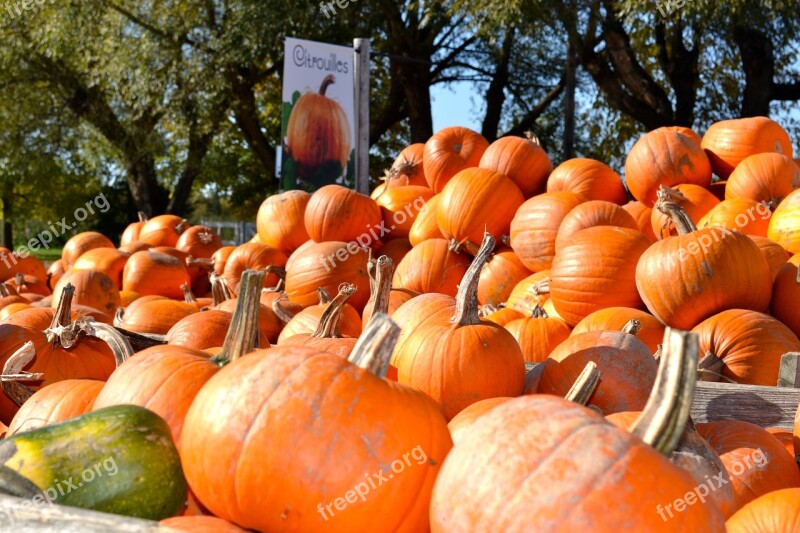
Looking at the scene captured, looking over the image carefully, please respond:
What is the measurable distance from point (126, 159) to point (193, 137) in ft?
6.16

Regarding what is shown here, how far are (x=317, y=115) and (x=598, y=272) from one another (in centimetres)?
390

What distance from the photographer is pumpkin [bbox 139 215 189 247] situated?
683cm

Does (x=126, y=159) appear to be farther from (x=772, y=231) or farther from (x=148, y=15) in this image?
(x=772, y=231)

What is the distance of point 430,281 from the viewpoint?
4.18m

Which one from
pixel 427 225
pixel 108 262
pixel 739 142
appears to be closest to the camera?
Answer: pixel 739 142

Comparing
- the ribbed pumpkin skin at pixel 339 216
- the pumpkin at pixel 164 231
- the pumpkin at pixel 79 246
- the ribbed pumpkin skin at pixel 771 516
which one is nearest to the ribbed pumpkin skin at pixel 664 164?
the ribbed pumpkin skin at pixel 339 216

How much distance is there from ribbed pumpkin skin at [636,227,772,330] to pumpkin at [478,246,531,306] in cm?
107

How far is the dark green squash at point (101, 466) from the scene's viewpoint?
130 cm

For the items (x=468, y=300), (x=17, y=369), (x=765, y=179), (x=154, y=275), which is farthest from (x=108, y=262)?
(x=765, y=179)

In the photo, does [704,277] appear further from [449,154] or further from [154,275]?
[154,275]

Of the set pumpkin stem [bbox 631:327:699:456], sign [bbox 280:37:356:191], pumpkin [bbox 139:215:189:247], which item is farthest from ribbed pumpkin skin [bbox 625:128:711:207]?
pumpkin [bbox 139:215:189:247]

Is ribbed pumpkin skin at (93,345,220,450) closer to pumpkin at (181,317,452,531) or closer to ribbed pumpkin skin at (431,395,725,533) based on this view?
pumpkin at (181,317,452,531)

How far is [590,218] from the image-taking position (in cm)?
381

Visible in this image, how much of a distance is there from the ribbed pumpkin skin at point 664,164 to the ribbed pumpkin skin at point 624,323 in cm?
125
